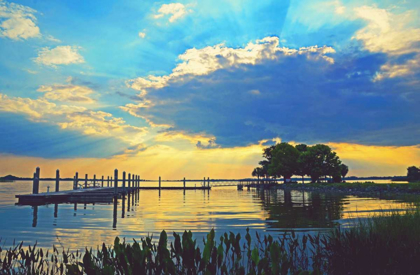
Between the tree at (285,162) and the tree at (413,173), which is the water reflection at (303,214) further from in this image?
the tree at (413,173)

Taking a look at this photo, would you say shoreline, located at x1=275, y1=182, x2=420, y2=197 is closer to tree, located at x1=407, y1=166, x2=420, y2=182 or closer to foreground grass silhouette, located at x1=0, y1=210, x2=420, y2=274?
foreground grass silhouette, located at x1=0, y1=210, x2=420, y2=274

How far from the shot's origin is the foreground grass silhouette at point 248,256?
552cm

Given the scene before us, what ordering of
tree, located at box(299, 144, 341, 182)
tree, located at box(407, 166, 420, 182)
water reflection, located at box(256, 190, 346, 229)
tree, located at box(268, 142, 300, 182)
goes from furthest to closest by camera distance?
tree, located at box(407, 166, 420, 182), tree, located at box(268, 142, 300, 182), tree, located at box(299, 144, 341, 182), water reflection, located at box(256, 190, 346, 229)

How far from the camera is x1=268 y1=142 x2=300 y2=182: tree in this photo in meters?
95.8

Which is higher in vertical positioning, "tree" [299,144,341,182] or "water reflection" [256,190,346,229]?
"tree" [299,144,341,182]

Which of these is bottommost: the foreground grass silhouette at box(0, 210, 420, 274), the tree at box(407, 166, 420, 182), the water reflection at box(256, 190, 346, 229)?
the water reflection at box(256, 190, 346, 229)

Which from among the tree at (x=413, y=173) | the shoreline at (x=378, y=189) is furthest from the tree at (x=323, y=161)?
the tree at (x=413, y=173)

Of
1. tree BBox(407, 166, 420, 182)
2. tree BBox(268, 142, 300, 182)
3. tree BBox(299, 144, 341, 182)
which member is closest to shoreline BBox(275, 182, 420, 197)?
tree BBox(299, 144, 341, 182)

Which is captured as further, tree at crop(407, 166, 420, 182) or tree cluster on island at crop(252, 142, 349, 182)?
tree at crop(407, 166, 420, 182)

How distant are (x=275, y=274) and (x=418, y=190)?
53195 millimetres

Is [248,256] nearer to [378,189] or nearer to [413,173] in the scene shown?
[378,189]

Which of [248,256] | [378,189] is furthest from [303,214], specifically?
[378,189]

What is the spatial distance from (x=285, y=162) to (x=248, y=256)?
303 feet

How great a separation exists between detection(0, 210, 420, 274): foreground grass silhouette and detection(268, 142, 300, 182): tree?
284ft
